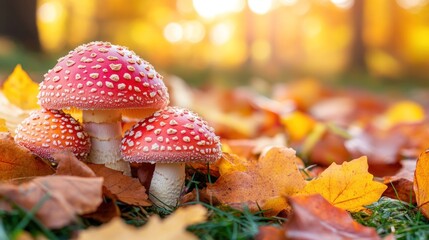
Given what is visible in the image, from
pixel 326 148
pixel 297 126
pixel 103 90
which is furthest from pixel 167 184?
pixel 297 126

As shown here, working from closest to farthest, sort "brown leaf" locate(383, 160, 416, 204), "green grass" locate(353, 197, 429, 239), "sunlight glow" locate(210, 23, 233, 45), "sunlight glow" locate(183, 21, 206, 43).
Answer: "green grass" locate(353, 197, 429, 239) → "brown leaf" locate(383, 160, 416, 204) → "sunlight glow" locate(183, 21, 206, 43) → "sunlight glow" locate(210, 23, 233, 45)

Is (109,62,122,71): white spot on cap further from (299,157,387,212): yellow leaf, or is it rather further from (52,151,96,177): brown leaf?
(299,157,387,212): yellow leaf

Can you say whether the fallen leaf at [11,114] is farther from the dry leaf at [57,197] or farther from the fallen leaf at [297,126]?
the fallen leaf at [297,126]

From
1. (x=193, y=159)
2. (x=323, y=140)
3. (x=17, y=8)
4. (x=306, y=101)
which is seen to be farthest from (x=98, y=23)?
(x=193, y=159)

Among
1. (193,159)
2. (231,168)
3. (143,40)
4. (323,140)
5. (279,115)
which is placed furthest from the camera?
(143,40)

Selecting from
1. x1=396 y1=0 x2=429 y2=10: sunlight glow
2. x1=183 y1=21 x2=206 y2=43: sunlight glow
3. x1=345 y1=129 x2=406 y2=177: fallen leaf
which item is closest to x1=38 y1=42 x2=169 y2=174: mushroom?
x1=345 y1=129 x2=406 y2=177: fallen leaf

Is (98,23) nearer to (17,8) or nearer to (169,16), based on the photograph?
(169,16)
